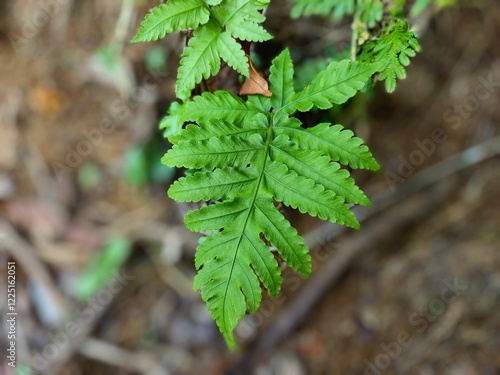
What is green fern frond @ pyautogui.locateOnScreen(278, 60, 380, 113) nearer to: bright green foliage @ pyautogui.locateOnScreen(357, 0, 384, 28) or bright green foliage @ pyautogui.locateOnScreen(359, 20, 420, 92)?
bright green foliage @ pyautogui.locateOnScreen(359, 20, 420, 92)

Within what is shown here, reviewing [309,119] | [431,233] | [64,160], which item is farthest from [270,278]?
[64,160]

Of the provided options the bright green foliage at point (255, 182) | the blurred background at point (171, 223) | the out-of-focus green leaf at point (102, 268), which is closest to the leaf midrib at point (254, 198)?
the bright green foliage at point (255, 182)

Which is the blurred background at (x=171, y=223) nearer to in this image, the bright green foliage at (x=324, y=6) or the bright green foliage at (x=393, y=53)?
the bright green foliage at (x=324, y=6)

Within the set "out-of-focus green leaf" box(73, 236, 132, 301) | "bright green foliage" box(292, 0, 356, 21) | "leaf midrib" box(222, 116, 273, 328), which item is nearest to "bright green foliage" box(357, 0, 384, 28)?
"bright green foliage" box(292, 0, 356, 21)

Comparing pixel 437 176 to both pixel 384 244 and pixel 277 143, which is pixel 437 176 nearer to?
pixel 384 244

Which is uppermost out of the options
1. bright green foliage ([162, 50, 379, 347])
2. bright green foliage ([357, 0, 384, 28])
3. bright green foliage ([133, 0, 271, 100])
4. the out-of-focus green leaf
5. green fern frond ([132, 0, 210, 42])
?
the out-of-focus green leaf

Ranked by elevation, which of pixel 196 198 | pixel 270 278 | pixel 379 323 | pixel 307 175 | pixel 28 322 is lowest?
pixel 379 323

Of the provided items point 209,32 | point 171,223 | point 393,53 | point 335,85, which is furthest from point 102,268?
Answer: point 393,53
